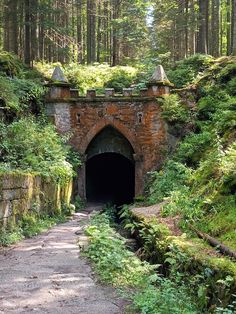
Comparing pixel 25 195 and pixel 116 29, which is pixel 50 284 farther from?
pixel 116 29

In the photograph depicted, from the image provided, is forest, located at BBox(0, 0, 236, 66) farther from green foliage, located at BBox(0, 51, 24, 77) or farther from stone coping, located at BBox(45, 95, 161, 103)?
stone coping, located at BBox(45, 95, 161, 103)

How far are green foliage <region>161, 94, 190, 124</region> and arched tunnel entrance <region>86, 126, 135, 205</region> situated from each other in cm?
239

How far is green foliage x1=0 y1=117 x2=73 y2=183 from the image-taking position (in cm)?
1145

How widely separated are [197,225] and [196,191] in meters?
2.31

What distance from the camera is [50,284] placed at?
17.7ft

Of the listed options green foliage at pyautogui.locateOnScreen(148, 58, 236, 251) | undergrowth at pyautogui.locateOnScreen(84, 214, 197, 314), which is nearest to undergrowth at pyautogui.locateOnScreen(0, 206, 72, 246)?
undergrowth at pyautogui.locateOnScreen(84, 214, 197, 314)

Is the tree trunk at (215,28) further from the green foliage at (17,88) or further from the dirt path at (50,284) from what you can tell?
the dirt path at (50,284)

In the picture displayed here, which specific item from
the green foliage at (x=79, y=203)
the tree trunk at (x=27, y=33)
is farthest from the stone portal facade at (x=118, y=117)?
the tree trunk at (x=27, y=33)

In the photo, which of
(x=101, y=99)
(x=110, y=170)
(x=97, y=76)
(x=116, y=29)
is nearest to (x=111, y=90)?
(x=101, y=99)

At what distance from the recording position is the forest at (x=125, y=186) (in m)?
5.39

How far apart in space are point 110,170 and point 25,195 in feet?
49.4

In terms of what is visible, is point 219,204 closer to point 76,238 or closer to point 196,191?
point 196,191

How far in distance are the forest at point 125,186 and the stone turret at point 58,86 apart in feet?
0.30

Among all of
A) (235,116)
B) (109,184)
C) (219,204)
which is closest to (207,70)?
(235,116)
